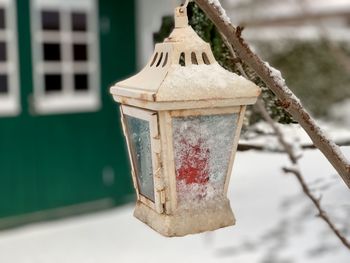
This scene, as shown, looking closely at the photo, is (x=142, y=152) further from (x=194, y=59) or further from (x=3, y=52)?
(x=3, y=52)

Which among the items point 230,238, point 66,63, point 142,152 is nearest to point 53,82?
point 66,63

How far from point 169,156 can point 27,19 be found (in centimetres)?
448

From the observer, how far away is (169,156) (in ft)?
4.19

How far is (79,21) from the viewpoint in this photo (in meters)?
5.87

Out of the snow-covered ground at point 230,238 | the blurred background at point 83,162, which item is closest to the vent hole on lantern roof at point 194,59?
the snow-covered ground at point 230,238

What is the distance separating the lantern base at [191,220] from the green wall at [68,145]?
4292 mm

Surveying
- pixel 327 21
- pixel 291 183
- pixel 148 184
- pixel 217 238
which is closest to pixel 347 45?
pixel 291 183

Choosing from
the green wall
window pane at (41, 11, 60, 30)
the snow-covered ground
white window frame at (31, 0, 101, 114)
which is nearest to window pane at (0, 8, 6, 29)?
the green wall

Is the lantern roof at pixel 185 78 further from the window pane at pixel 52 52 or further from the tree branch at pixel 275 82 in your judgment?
the window pane at pixel 52 52

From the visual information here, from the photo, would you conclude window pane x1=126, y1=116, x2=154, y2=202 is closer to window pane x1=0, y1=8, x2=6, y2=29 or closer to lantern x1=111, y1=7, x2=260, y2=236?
lantern x1=111, y1=7, x2=260, y2=236

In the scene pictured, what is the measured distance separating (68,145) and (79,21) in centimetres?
119

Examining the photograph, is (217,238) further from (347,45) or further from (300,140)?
(347,45)

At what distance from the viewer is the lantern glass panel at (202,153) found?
1.29m

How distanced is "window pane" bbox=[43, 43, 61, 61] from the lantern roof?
4.51m
